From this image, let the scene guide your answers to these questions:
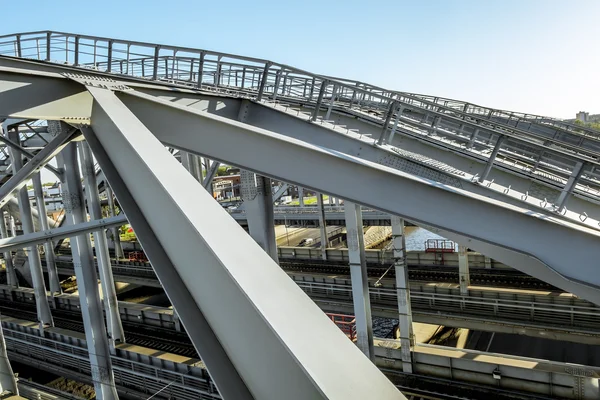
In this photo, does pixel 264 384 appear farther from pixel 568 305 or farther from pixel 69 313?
pixel 69 313

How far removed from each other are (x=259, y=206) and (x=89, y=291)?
5.77 meters

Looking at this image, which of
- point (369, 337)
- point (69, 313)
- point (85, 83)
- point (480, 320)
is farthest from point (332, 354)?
point (69, 313)

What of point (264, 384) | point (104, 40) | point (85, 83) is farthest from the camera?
point (104, 40)

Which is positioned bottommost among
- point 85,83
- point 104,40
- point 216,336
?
point 216,336

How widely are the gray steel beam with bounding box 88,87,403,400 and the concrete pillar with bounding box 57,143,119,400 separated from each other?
27.3 ft

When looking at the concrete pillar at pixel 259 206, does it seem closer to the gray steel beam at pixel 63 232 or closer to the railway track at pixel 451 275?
the gray steel beam at pixel 63 232

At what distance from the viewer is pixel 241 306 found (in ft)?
3.86

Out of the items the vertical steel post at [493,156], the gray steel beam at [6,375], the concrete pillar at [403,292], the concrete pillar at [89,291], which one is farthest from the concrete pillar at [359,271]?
the gray steel beam at [6,375]

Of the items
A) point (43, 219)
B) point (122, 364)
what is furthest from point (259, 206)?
point (43, 219)

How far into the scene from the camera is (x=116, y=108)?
8.72 ft

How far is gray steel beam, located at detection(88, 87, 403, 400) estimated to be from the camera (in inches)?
40.6

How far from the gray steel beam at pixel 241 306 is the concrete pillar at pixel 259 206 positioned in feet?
12.5

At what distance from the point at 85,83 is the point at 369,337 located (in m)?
8.54

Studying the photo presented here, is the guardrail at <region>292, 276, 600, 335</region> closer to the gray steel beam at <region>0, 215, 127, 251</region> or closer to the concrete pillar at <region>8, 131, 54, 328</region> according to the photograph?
the gray steel beam at <region>0, 215, 127, 251</region>
